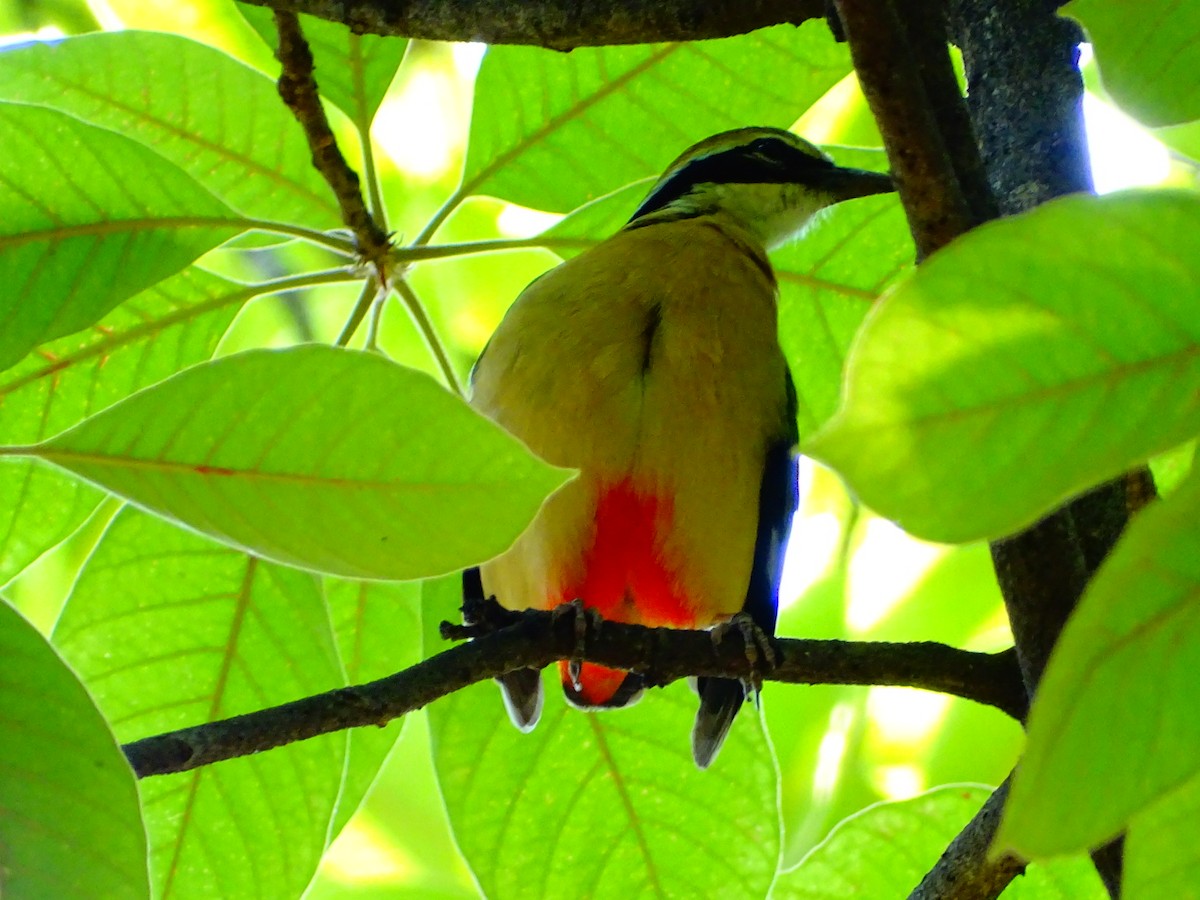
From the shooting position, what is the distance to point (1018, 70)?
210cm

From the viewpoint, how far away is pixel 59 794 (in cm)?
115

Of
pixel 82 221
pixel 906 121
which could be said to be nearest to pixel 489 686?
pixel 82 221

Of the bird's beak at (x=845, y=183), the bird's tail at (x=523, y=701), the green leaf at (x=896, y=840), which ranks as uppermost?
the bird's beak at (x=845, y=183)

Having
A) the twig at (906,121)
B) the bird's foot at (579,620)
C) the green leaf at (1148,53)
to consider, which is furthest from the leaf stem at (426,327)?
the green leaf at (1148,53)

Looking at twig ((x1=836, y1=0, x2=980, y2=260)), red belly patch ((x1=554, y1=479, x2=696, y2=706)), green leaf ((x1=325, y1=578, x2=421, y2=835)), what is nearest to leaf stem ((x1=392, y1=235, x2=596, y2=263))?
red belly patch ((x1=554, y1=479, x2=696, y2=706))

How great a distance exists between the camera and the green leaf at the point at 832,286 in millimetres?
2629

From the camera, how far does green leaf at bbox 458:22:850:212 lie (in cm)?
246

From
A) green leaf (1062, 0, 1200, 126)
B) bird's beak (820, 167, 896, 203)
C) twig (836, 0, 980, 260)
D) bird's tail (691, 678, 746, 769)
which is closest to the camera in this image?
green leaf (1062, 0, 1200, 126)

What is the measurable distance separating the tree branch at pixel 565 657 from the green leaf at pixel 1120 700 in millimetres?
894

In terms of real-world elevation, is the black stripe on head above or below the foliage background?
above

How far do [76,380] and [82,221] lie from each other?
0.40 meters

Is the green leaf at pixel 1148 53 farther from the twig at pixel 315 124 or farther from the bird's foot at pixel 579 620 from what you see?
the twig at pixel 315 124

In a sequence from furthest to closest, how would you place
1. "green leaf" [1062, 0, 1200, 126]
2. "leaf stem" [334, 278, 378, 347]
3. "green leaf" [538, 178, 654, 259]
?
1. "green leaf" [538, 178, 654, 259]
2. "leaf stem" [334, 278, 378, 347]
3. "green leaf" [1062, 0, 1200, 126]

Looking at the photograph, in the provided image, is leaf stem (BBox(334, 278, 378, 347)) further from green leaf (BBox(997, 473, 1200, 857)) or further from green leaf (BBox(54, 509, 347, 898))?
green leaf (BBox(997, 473, 1200, 857))
